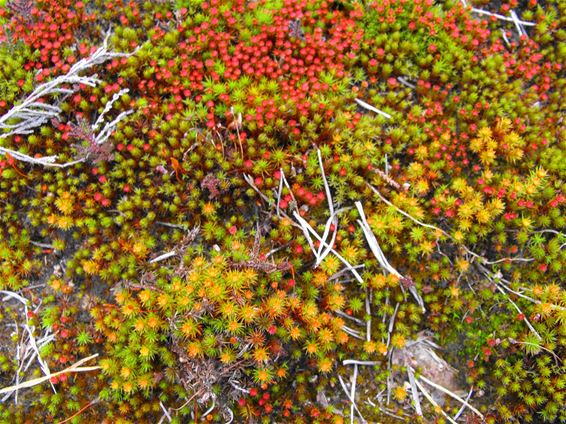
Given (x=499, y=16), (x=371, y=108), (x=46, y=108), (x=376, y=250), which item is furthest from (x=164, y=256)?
(x=499, y=16)

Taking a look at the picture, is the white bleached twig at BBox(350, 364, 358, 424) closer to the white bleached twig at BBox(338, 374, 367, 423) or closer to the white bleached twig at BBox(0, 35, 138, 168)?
the white bleached twig at BBox(338, 374, 367, 423)

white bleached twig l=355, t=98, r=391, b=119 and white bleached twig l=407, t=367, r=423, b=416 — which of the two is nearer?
white bleached twig l=407, t=367, r=423, b=416

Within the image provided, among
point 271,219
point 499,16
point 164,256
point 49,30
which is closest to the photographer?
point 164,256

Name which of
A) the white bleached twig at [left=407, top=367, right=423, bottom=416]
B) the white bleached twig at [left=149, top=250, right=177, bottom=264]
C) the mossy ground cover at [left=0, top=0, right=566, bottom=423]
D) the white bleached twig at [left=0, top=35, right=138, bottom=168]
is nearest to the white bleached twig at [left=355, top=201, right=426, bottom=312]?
the mossy ground cover at [left=0, top=0, right=566, bottom=423]

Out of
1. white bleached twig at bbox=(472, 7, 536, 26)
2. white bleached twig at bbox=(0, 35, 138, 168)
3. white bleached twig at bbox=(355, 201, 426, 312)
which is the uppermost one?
white bleached twig at bbox=(472, 7, 536, 26)

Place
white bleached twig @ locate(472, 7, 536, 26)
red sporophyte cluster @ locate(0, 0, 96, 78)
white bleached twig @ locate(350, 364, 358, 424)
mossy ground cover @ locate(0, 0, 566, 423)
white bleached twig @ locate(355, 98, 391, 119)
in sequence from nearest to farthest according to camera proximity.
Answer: mossy ground cover @ locate(0, 0, 566, 423) → white bleached twig @ locate(350, 364, 358, 424) → red sporophyte cluster @ locate(0, 0, 96, 78) → white bleached twig @ locate(355, 98, 391, 119) → white bleached twig @ locate(472, 7, 536, 26)

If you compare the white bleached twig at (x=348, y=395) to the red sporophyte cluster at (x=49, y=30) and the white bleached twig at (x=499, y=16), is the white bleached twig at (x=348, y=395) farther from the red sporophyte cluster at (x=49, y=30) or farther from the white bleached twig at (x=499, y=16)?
the white bleached twig at (x=499, y=16)

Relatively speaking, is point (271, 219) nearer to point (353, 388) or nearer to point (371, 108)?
point (371, 108)

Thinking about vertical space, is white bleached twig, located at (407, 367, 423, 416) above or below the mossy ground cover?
below
